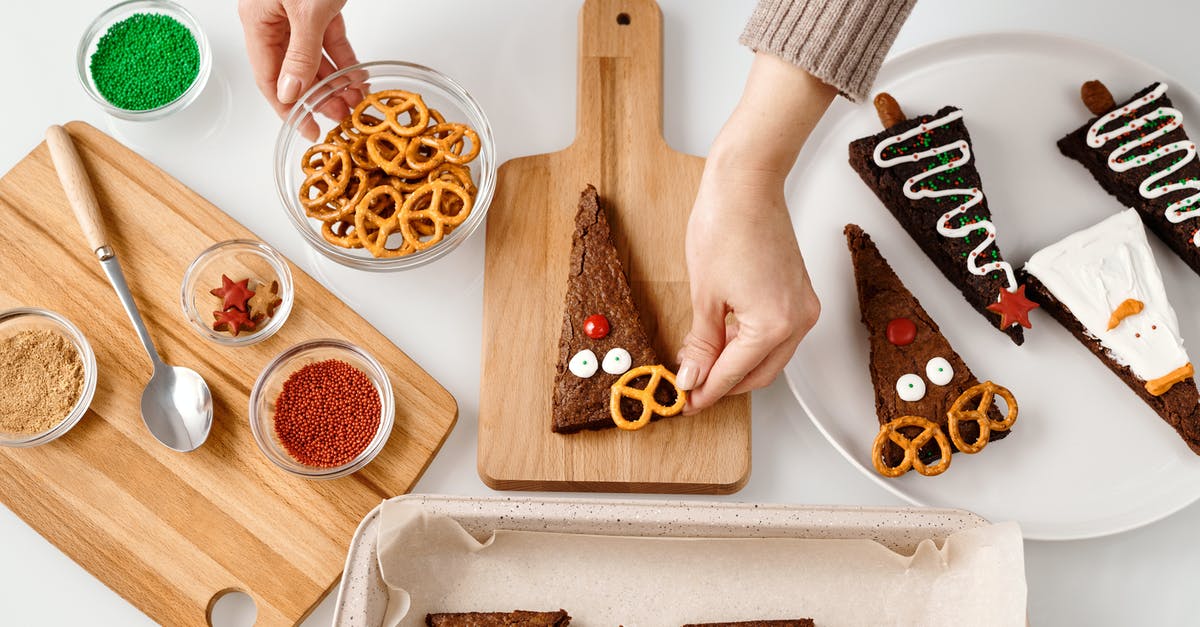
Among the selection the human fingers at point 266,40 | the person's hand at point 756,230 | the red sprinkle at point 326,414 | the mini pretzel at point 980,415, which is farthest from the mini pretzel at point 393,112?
the mini pretzel at point 980,415

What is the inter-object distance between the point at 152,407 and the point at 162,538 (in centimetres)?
36

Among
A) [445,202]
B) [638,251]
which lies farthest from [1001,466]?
[445,202]

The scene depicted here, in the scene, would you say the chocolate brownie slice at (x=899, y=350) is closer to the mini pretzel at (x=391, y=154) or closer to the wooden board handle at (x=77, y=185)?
the mini pretzel at (x=391, y=154)

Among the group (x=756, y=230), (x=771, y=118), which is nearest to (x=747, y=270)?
(x=756, y=230)

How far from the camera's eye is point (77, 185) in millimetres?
2615

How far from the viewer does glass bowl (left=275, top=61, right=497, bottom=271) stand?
2562 millimetres

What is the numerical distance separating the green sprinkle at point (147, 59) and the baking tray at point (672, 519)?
153cm

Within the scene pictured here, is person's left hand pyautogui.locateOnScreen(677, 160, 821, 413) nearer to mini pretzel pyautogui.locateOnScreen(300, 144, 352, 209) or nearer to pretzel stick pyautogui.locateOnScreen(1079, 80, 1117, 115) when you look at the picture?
mini pretzel pyautogui.locateOnScreen(300, 144, 352, 209)

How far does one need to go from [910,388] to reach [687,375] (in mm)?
659

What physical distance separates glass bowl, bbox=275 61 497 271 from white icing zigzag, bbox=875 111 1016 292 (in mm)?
1189

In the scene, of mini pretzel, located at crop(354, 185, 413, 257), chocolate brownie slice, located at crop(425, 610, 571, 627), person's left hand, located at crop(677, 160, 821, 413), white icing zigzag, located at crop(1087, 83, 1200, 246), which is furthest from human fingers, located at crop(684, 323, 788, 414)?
white icing zigzag, located at crop(1087, 83, 1200, 246)

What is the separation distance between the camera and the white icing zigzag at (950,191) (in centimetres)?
261

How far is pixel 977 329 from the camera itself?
2.63 metres

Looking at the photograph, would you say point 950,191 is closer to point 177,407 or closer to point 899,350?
point 899,350
